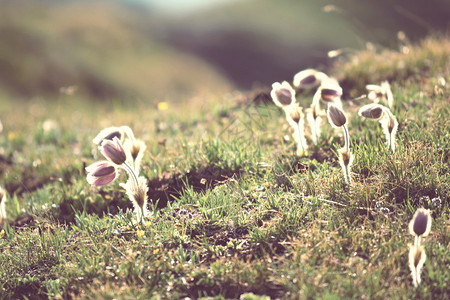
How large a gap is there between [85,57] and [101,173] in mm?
21391

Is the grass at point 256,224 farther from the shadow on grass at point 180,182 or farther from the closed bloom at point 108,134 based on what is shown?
the closed bloom at point 108,134

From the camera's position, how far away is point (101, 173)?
10.4 ft

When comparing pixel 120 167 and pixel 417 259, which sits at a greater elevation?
pixel 120 167

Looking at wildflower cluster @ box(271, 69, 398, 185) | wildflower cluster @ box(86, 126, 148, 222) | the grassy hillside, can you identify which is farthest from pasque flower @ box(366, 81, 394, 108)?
the grassy hillside

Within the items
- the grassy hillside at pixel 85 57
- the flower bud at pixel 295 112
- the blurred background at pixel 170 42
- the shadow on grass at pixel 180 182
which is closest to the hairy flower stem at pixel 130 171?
the shadow on grass at pixel 180 182

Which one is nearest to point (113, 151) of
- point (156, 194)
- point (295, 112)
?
point (156, 194)

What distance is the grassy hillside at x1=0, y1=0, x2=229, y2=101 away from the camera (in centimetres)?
2036

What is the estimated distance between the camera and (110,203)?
13.5 ft

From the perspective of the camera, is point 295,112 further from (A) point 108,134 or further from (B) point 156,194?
(A) point 108,134

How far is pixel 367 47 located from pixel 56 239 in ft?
17.2

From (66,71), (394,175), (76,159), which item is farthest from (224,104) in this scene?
(66,71)

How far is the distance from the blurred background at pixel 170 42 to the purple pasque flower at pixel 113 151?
391 centimetres

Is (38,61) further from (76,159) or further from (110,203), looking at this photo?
(110,203)

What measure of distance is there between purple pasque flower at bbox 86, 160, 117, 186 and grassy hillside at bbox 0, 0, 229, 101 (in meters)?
14.9
